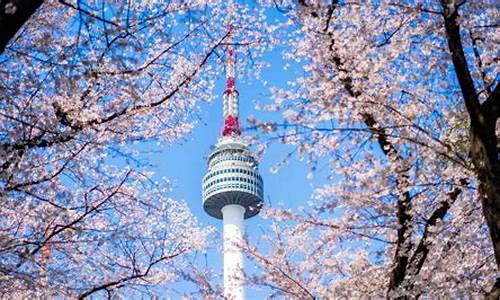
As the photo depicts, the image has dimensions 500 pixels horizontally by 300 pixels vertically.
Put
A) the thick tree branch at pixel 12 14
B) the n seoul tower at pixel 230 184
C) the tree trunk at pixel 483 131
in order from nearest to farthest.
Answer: the thick tree branch at pixel 12 14, the tree trunk at pixel 483 131, the n seoul tower at pixel 230 184

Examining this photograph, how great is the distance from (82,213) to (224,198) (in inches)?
2543

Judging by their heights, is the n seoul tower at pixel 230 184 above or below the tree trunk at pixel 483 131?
above

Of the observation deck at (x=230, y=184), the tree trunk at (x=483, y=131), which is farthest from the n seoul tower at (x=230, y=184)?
the tree trunk at (x=483, y=131)

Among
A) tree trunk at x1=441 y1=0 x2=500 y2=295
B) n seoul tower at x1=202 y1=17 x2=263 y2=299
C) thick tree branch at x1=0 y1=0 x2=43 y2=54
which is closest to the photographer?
thick tree branch at x1=0 y1=0 x2=43 y2=54

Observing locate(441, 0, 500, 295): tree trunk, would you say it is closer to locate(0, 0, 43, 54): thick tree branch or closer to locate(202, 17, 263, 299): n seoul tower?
locate(0, 0, 43, 54): thick tree branch

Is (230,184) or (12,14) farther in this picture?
(230,184)

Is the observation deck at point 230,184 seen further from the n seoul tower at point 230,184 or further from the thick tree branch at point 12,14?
the thick tree branch at point 12,14

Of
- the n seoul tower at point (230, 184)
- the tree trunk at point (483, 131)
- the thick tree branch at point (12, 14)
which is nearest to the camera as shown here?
the thick tree branch at point (12, 14)

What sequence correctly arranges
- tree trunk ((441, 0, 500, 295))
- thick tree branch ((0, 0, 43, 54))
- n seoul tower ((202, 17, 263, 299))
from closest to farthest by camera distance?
1. thick tree branch ((0, 0, 43, 54))
2. tree trunk ((441, 0, 500, 295))
3. n seoul tower ((202, 17, 263, 299))

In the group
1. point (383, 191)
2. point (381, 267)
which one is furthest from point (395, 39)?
point (381, 267)

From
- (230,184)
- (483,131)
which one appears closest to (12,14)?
(483,131)

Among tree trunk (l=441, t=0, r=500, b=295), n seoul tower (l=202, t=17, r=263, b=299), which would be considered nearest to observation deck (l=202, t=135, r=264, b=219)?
n seoul tower (l=202, t=17, r=263, b=299)

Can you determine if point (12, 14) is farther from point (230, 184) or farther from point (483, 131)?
point (230, 184)

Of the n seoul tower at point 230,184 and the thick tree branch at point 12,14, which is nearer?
the thick tree branch at point 12,14
